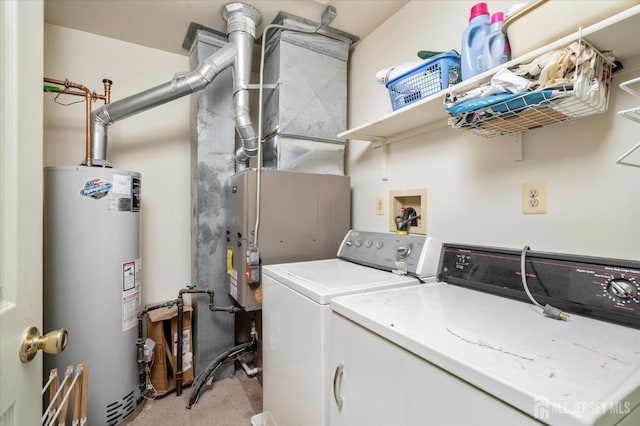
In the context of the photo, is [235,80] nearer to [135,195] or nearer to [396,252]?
[135,195]

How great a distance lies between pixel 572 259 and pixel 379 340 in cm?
67

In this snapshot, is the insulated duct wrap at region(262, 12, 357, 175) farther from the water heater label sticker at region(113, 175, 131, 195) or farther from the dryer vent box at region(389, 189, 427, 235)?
the water heater label sticker at region(113, 175, 131, 195)

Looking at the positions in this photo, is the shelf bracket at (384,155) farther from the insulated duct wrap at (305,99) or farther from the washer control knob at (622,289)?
the washer control knob at (622,289)

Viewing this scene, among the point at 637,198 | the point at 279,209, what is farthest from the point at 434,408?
the point at 279,209

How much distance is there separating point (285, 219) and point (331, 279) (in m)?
0.68

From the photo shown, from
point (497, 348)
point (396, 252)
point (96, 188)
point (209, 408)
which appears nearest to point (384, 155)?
point (396, 252)

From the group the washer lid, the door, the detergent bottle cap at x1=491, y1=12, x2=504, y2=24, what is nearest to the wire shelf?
the detergent bottle cap at x1=491, y1=12, x2=504, y2=24

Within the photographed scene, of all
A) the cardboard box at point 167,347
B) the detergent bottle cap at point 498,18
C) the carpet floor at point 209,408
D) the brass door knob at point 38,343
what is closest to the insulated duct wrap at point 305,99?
the detergent bottle cap at point 498,18

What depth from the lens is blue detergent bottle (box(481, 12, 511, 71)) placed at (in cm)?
104

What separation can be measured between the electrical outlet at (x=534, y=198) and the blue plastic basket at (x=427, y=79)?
54 centimetres

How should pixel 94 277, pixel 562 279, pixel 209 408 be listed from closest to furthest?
pixel 562 279 < pixel 94 277 < pixel 209 408

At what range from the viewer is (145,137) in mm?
2342

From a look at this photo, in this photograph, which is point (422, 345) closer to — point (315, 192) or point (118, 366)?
point (315, 192)

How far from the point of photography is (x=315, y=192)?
1.92 meters
